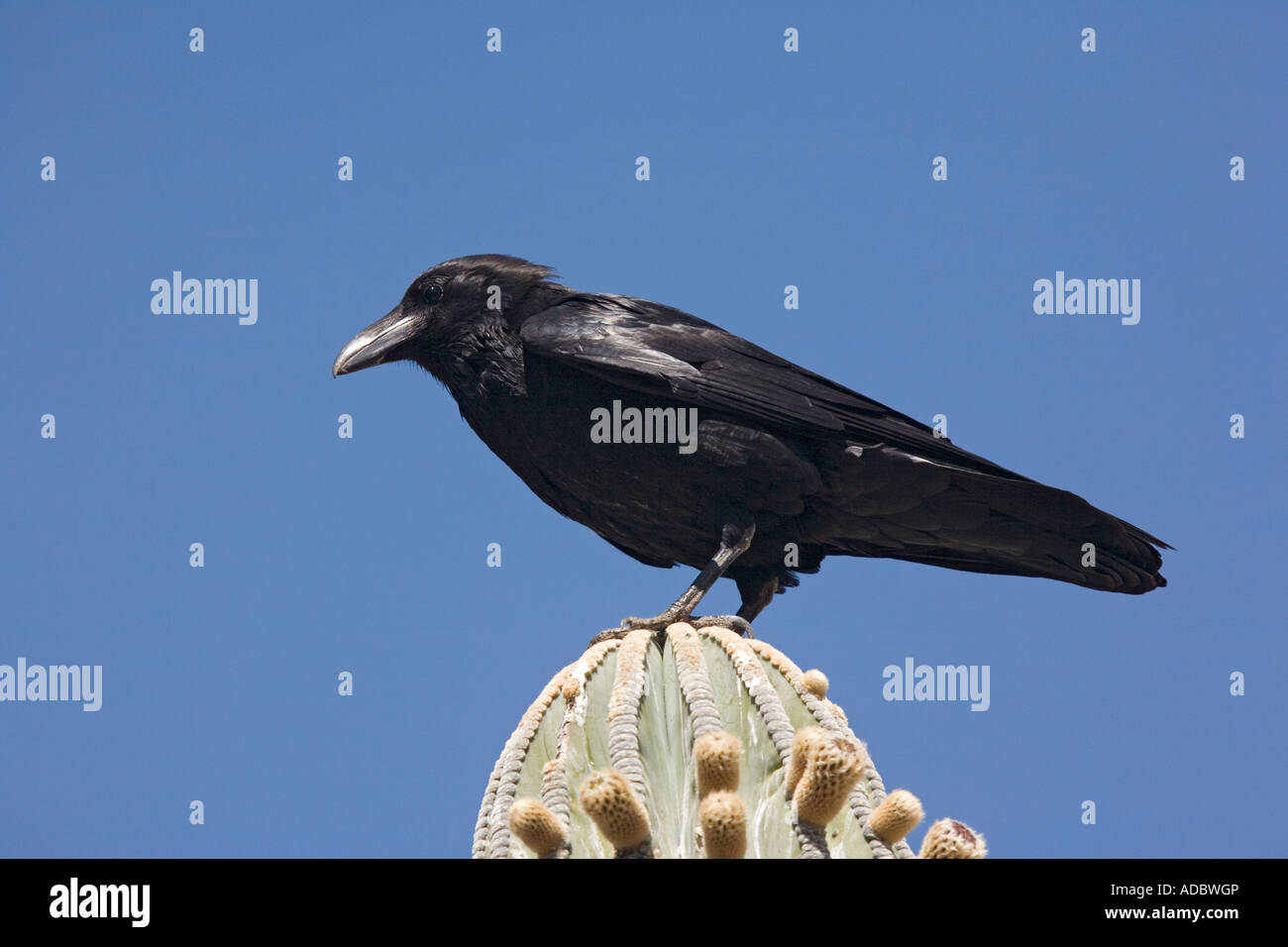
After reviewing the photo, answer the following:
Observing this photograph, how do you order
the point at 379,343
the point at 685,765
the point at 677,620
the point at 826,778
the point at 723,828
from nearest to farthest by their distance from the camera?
1. the point at 723,828
2. the point at 826,778
3. the point at 685,765
4. the point at 677,620
5. the point at 379,343

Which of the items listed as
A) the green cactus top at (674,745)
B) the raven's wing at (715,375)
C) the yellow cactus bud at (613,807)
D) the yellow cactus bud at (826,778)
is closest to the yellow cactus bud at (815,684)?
the green cactus top at (674,745)

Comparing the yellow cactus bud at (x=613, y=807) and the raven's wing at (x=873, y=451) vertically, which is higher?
the raven's wing at (x=873, y=451)

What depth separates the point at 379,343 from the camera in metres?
7.14

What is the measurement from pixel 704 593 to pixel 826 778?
2.38 m

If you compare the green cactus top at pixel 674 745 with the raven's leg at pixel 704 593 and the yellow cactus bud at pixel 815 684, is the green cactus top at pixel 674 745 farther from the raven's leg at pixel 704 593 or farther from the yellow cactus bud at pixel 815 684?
the raven's leg at pixel 704 593

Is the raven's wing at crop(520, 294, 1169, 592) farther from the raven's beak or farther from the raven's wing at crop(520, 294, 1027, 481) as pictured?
the raven's beak

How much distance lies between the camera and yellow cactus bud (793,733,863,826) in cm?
381

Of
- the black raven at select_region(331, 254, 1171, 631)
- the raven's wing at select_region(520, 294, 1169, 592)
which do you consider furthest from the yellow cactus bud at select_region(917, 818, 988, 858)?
the raven's wing at select_region(520, 294, 1169, 592)

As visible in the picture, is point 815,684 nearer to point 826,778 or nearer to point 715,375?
point 826,778

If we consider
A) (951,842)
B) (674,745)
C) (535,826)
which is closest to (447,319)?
(674,745)

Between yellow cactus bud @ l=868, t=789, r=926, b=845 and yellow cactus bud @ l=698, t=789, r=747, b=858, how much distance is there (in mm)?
500

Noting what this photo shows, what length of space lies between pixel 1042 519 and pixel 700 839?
3.21 metres

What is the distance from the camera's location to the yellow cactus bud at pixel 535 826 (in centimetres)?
381
